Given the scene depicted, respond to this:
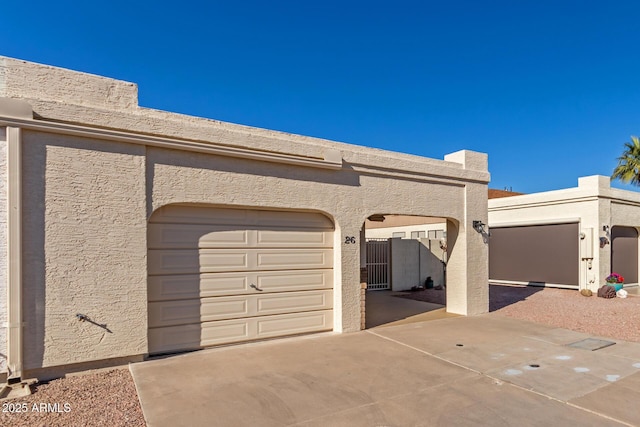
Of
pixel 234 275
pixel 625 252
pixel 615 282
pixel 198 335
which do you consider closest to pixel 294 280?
pixel 234 275

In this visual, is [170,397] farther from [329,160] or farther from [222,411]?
[329,160]

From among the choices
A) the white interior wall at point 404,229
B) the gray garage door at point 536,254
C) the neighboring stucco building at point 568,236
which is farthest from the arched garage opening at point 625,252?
the white interior wall at point 404,229

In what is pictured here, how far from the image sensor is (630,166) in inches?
737

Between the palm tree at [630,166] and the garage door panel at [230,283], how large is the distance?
1835cm

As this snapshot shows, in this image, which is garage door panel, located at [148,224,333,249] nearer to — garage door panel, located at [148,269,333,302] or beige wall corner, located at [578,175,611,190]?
garage door panel, located at [148,269,333,302]

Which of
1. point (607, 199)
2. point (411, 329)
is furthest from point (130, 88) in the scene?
point (607, 199)

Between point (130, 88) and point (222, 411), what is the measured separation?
5223mm

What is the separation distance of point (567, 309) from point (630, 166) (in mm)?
12403

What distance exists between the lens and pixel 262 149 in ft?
24.2

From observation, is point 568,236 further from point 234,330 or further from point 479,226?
point 234,330

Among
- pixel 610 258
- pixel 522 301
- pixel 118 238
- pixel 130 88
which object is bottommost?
pixel 522 301

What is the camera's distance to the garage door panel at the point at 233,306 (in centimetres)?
655

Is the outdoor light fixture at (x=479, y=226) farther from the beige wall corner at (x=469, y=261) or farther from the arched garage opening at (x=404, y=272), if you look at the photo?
the arched garage opening at (x=404, y=272)

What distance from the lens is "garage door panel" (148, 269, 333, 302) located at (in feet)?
21.5
